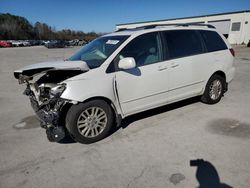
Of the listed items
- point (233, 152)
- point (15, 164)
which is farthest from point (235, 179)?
point (15, 164)

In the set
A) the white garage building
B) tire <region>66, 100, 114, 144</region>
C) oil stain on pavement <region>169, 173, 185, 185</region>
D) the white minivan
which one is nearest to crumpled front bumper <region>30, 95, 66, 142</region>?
the white minivan

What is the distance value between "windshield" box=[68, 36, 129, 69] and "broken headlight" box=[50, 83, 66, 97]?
1.94 feet

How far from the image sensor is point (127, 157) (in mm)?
3107

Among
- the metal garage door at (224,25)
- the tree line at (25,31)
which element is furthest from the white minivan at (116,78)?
the tree line at (25,31)

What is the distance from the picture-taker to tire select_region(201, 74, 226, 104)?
16.2ft

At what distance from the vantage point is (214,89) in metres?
5.09

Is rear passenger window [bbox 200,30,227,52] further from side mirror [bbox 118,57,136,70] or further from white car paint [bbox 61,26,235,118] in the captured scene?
side mirror [bbox 118,57,136,70]

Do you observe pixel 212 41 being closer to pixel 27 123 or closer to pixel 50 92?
pixel 50 92

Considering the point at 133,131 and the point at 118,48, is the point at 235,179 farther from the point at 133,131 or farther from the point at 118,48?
the point at 118,48

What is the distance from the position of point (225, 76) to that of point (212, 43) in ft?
2.94

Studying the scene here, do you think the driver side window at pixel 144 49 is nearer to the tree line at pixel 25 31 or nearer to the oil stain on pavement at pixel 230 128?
the oil stain on pavement at pixel 230 128

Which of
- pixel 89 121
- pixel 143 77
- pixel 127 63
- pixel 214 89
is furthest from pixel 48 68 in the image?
pixel 214 89

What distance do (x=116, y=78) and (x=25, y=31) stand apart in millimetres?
85406

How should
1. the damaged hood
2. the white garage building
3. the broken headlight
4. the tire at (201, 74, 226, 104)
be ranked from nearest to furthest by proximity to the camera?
the broken headlight → the damaged hood → the tire at (201, 74, 226, 104) → the white garage building
